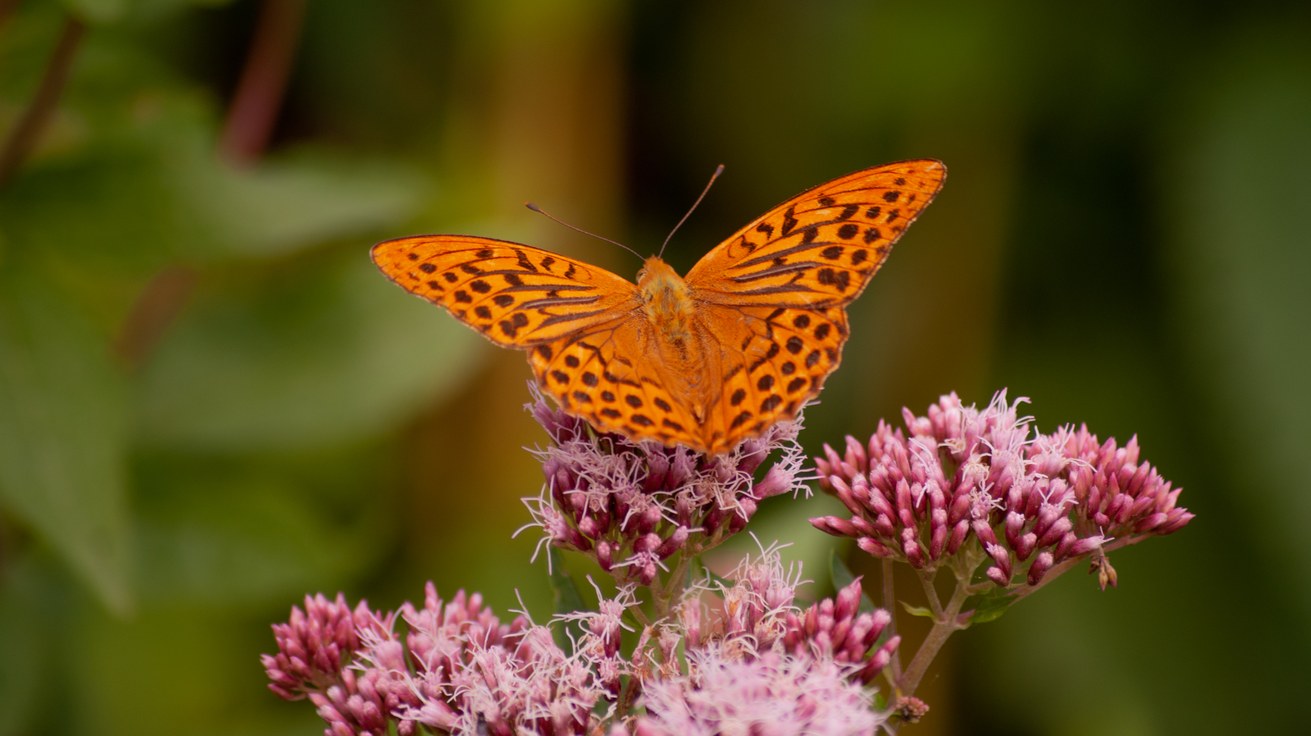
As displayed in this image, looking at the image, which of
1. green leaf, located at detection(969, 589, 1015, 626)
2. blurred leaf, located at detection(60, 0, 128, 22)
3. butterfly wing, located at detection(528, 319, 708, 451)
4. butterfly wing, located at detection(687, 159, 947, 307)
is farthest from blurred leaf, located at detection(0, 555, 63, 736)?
green leaf, located at detection(969, 589, 1015, 626)

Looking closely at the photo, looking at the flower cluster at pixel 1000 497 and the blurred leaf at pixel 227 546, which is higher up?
the flower cluster at pixel 1000 497

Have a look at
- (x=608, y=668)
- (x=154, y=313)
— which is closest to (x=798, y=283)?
(x=608, y=668)

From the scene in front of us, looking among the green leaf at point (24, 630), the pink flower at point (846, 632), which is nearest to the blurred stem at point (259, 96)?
the green leaf at point (24, 630)

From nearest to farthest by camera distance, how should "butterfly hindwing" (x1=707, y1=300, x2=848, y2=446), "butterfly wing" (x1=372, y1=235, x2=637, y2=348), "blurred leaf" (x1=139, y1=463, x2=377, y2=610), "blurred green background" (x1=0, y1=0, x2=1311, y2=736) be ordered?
"butterfly hindwing" (x1=707, y1=300, x2=848, y2=446)
"butterfly wing" (x1=372, y1=235, x2=637, y2=348)
"blurred green background" (x1=0, y1=0, x2=1311, y2=736)
"blurred leaf" (x1=139, y1=463, x2=377, y2=610)

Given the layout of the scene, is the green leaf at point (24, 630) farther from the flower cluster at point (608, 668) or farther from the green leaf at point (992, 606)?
the green leaf at point (992, 606)

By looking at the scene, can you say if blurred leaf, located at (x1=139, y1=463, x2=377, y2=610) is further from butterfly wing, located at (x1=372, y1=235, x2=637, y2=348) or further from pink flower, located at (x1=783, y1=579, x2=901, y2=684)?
pink flower, located at (x1=783, y1=579, x2=901, y2=684)

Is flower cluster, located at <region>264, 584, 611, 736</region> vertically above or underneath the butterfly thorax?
underneath
